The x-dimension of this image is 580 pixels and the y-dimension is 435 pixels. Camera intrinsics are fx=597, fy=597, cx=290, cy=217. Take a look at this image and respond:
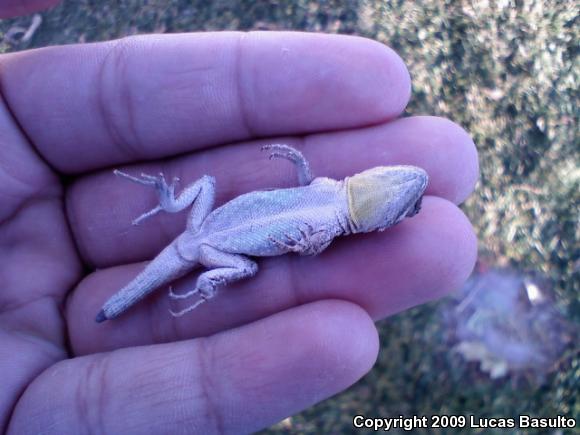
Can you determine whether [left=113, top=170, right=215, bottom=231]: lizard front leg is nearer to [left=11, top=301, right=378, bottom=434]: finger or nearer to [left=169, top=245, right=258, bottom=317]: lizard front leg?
[left=169, top=245, right=258, bottom=317]: lizard front leg

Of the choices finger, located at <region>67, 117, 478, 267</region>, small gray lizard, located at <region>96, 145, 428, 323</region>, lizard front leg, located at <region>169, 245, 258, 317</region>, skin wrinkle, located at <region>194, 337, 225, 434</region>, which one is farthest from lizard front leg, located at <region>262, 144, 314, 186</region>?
skin wrinkle, located at <region>194, 337, 225, 434</region>

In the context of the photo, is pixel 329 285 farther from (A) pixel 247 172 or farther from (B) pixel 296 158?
(A) pixel 247 172

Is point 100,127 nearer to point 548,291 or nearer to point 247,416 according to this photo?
point 247,416

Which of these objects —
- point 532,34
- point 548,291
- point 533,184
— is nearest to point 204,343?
point 548,291

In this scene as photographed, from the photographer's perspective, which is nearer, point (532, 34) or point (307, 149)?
point (307, 149)

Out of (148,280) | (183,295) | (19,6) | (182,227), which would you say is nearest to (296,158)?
(182,227)

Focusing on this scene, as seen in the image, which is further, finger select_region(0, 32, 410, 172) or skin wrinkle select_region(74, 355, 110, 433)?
finger select_region(0, 32, 410, 172)
